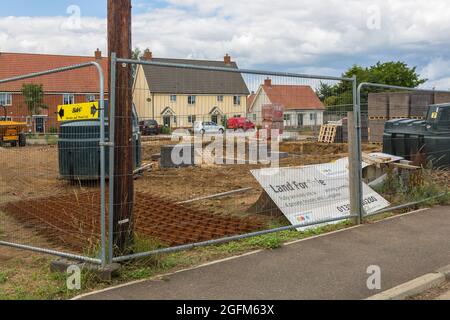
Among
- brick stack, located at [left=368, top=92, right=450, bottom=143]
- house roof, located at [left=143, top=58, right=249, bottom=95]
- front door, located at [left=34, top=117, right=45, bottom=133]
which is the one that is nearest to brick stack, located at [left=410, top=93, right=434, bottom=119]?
brick stack, located at [left=368, top=92, right=450, bottom=143]

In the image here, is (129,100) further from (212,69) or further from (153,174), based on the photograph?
(153,174)

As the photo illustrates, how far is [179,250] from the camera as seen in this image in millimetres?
6055

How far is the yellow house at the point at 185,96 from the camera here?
6.38m

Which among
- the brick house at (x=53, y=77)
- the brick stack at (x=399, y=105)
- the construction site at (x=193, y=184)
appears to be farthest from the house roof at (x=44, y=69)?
the construction site at (x=193, y=184)

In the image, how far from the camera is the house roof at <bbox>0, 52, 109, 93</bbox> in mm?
50694

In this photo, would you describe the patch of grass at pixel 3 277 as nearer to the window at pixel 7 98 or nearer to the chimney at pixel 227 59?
A: the window at pixel 7 98

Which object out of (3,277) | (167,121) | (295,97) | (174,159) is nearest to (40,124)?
(167,121)

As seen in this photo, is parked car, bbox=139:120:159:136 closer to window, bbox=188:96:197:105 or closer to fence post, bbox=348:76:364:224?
window, bbox=188:96:197:105

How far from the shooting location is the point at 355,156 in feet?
26.3

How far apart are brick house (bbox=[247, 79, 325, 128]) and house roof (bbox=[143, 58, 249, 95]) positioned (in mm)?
292
